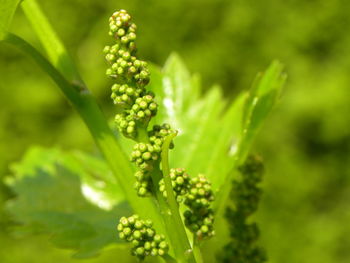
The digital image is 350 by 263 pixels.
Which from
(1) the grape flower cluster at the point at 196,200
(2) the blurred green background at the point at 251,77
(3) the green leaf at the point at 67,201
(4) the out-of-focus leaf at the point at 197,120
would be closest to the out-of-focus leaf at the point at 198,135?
(4) the out-of-focus leaf at the point at 197,120

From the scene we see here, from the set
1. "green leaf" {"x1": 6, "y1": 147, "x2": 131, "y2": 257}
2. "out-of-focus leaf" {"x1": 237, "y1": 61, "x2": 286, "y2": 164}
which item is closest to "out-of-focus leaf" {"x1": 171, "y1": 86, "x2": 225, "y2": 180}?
"green leaf" {"x1": 6, "y1": 147, "x2": 131, "y2": 257}

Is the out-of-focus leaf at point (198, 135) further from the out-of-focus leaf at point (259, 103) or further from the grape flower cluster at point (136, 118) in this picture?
the grape flower cluster at point (136, 118)

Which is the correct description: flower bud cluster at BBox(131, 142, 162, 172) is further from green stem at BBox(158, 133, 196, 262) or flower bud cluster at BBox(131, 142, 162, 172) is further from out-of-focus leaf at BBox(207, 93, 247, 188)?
out-of-focus leaf at BBox(207, 93, 247, 188)

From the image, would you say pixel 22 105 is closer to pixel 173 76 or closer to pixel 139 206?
pixel 173 76

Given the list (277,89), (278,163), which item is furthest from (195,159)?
(278,163)

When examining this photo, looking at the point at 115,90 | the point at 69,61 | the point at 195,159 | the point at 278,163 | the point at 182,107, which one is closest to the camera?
the point at 115,90

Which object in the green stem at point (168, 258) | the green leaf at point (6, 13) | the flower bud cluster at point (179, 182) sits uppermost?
the green leaf at point (6, 13)

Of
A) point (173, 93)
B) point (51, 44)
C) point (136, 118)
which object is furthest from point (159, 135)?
point (173, 93)
